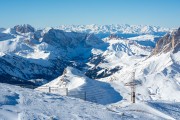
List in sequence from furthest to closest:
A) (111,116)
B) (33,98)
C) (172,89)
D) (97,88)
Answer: (172,89) → (97,88) → (33,98) → (111,116)

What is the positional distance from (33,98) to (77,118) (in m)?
6.18

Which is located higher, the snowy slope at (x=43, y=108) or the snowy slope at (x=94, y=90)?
the snowy slope at (x=43, y=108)

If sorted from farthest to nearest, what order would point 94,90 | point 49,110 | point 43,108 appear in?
point 94,90
point 43,108
point 49,110

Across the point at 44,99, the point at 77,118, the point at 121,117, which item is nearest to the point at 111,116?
the point at 121,117

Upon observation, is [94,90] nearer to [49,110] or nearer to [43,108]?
[43,108]

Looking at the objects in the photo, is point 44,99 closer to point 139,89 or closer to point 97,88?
point 97,88

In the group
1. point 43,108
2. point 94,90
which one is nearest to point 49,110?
point 43,108

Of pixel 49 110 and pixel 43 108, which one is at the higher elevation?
pixel 43 108

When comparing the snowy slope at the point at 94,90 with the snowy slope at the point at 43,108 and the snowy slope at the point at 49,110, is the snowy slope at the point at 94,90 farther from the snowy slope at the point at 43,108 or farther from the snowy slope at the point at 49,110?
the snowy slope at the point at 43,108

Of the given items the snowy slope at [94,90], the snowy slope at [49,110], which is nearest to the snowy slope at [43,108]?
the snowy slope at [49,110]

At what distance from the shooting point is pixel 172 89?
168250 mm

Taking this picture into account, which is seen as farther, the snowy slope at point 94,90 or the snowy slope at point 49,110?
the snowy slope at point 94,90

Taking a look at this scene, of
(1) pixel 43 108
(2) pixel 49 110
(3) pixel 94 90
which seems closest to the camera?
(2) pixel 49 110

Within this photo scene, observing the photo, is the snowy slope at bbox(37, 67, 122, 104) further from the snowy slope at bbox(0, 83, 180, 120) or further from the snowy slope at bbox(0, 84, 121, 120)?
the snowy slope at bbox(0, 84, 121, 120)
